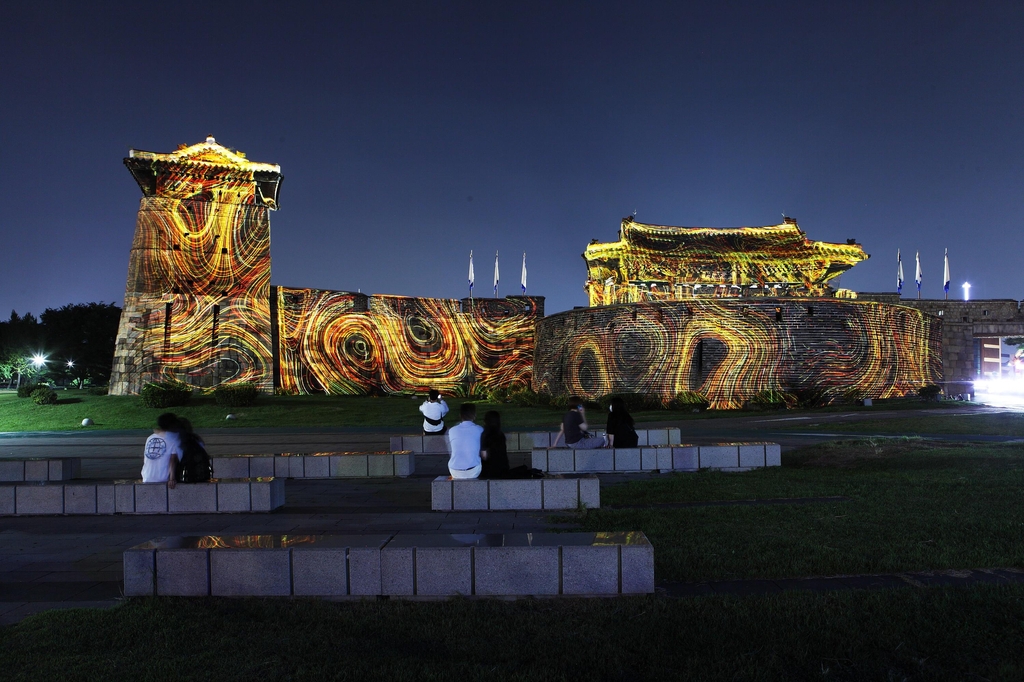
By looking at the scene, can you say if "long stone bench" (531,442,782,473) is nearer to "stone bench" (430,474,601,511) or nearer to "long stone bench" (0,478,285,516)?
"stone bench" (430,474,601,511)

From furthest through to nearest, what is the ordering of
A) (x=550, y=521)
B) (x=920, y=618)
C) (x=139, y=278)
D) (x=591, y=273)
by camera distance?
(x=591, y=273) → (x=139, y=278) → (x=550, y=521) → (x=920, y=618)

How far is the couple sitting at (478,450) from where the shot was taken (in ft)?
29.2

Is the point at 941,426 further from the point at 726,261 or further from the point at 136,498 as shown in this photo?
the point at 726,261

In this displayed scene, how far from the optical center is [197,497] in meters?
9.12

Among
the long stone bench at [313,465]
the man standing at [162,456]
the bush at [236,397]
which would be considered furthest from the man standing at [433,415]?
the bush at [236,397]

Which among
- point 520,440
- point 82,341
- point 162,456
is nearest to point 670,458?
point 520,440

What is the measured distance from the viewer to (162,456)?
9.15 meters

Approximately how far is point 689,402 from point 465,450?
21.7m

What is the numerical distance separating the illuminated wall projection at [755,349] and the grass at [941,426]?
852 cm

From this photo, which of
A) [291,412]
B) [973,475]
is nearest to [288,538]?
[973,475]

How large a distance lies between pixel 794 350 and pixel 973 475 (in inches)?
799

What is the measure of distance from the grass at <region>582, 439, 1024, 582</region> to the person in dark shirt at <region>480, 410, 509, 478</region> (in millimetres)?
1387

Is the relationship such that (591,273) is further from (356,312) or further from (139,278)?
(139,278)

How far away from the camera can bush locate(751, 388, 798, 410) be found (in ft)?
94.9
